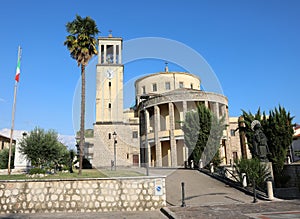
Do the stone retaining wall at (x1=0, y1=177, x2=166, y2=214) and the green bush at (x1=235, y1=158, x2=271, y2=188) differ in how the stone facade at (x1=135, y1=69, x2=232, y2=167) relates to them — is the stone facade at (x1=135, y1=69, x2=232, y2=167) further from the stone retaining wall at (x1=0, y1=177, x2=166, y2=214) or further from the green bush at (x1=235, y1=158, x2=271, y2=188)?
the stone retaining wall at (x1=0, y1=177, x2=166, y2=214)

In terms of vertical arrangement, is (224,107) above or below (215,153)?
above

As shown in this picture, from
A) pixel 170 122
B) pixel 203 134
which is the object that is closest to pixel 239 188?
pixel 203 134

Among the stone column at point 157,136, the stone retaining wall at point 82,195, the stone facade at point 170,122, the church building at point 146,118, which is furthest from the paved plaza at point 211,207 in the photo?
the stone column at point 157,136

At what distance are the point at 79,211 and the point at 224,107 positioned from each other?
26.9 meters

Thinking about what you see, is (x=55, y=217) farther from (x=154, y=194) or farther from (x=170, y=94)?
(x=170, y=94)

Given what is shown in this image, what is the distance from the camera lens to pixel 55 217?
336 inches

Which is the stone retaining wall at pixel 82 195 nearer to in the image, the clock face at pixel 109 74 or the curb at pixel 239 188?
the curb at pixel 239 188

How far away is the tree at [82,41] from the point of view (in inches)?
703

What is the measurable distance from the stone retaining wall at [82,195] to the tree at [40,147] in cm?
1271

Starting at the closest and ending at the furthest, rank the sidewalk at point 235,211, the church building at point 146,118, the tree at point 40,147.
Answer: the sidewalk at point 235,211 < the tree at point 40,147 < the church building at point 146,118

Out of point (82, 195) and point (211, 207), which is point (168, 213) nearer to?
point (211, 207)

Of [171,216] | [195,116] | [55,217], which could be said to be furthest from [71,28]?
[171,216]

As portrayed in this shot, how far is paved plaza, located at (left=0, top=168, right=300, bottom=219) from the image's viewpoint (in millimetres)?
7989

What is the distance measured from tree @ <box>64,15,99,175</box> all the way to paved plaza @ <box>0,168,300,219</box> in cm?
902
